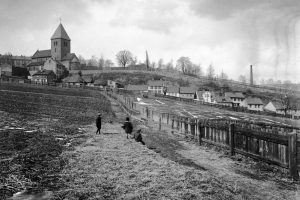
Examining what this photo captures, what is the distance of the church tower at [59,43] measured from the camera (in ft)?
427

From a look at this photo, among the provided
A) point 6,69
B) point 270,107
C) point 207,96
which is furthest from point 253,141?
point 6,69

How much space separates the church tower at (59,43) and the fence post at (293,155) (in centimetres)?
13267

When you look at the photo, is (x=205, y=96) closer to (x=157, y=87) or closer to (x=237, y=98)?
(x=237, y=98)

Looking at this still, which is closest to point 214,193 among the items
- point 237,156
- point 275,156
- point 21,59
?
point 275,156

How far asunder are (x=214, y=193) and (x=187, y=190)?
0.68 metres

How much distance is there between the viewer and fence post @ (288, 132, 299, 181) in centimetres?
867

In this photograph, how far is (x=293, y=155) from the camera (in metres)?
8.74

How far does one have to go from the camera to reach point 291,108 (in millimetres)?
97125

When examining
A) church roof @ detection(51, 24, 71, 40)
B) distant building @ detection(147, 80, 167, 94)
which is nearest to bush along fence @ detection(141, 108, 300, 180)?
distant building @ detection(147, 80, 167, 94)

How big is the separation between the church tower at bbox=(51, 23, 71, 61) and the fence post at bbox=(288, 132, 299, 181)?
13267 cm

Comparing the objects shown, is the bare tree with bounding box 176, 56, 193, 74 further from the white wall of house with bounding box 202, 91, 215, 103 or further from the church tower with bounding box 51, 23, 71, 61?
the church tower with bounding box 51, 23, 71, 61

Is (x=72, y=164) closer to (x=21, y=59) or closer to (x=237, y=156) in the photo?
(x=237, y=156)

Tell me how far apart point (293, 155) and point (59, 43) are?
13512 centimetres

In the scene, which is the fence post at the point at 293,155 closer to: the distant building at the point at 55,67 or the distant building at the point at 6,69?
the distant building at the point at 6,69
